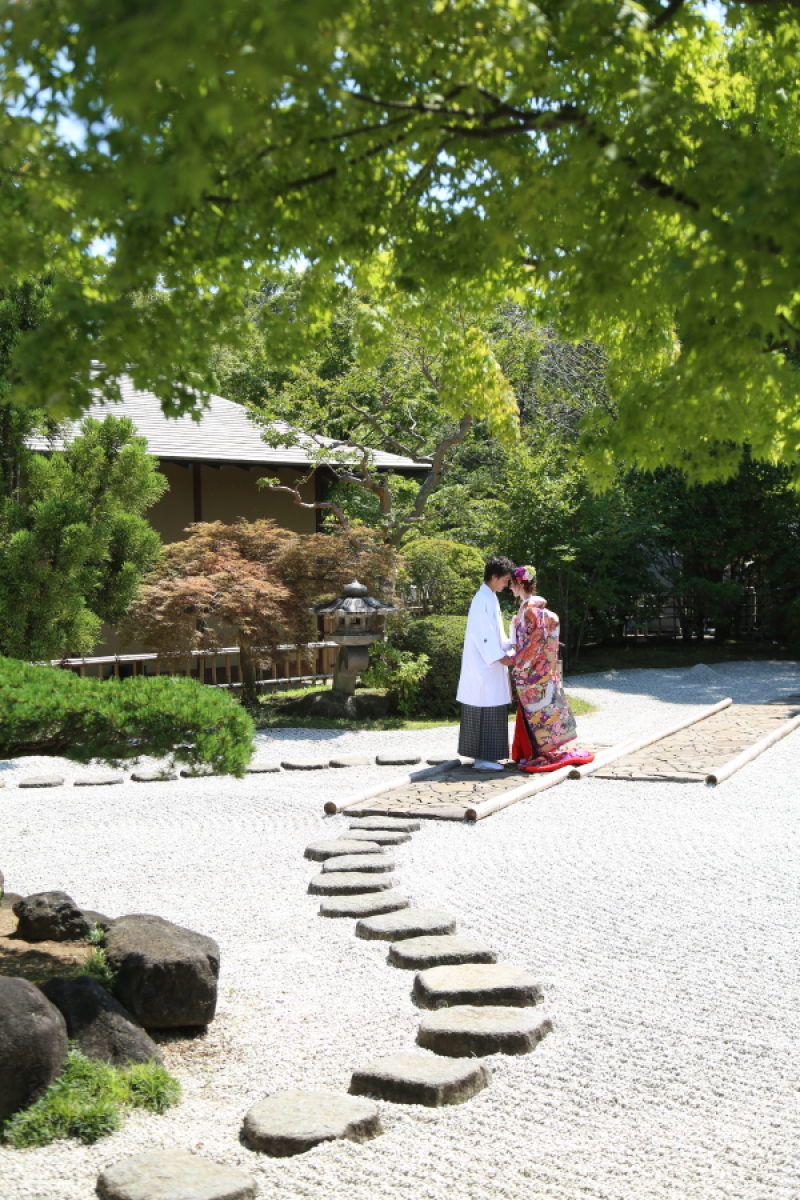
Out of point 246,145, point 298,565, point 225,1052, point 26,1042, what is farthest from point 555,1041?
point 298,565

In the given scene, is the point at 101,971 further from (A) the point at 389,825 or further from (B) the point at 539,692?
(B) the point at 539,692

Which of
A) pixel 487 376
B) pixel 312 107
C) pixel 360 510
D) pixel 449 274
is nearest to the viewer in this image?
pixel 312 107

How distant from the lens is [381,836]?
742 centimetres

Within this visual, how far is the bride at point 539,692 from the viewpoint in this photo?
9.80 meters

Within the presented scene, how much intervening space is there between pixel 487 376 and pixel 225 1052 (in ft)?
12.0

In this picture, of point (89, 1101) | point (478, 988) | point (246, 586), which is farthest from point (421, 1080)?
point (246, 586)

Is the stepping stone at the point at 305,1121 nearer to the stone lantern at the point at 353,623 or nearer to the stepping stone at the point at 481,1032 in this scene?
the stepping stone at the point at 481,1032

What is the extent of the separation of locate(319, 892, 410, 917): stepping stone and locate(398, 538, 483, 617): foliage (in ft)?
29.4

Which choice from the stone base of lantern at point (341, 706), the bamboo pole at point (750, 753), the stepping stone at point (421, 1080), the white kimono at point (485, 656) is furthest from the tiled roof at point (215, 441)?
the stepping stone at point (421, 1080)

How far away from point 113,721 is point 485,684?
5.38 meters

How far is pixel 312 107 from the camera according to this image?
2.86m

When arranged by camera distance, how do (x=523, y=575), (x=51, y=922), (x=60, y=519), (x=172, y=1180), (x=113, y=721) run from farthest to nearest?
(x=60, y=519) → (x=523, y=575) → (x=51, y=922) → (x=113, y=721) → (x=172, y=1180)

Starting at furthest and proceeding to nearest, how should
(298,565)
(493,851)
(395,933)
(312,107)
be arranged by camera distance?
(298,565) → (493,851) → (395,933) → (312,107)

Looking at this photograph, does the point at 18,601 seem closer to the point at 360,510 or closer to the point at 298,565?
the point at 298,565
